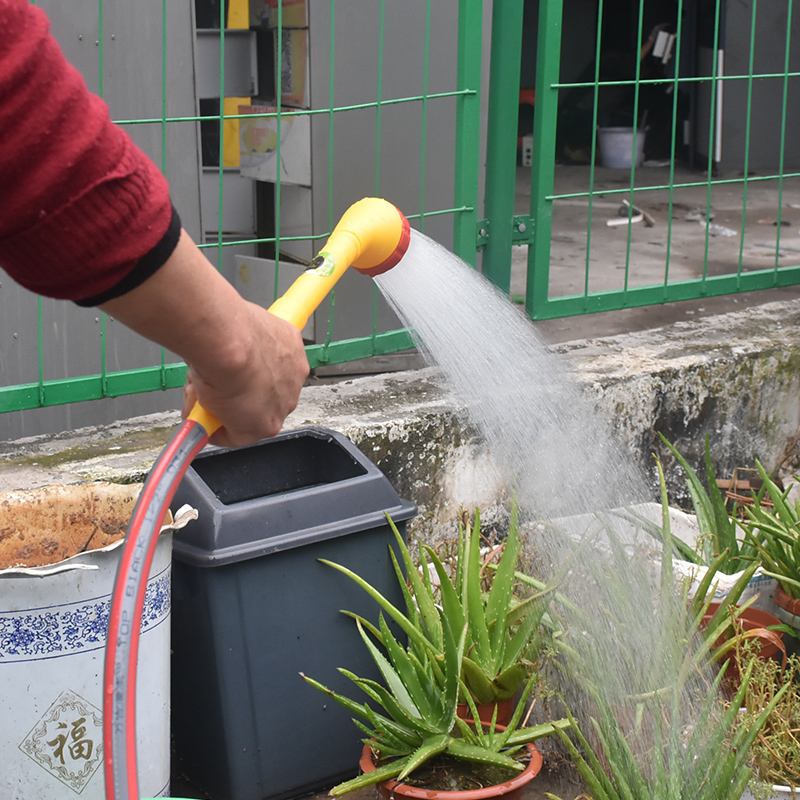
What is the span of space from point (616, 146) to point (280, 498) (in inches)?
338

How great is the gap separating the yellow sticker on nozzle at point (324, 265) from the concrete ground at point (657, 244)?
5.75ft

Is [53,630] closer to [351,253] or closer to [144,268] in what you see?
[351,253]

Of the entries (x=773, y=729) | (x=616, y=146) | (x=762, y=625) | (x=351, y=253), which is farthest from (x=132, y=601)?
(x=616, y=146)

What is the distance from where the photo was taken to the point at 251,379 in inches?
43.1

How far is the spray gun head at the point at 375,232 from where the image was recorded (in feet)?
5.47

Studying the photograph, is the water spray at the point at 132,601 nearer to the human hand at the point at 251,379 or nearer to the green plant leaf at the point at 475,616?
the human hand at the point at 251,379

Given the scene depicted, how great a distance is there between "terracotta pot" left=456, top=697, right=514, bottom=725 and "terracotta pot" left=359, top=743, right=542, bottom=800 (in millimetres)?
193

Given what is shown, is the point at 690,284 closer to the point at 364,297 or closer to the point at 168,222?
the point at 364,297

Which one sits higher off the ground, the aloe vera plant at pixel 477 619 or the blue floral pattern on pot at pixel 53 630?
the blue floral pattern on pot at pixel 53 630

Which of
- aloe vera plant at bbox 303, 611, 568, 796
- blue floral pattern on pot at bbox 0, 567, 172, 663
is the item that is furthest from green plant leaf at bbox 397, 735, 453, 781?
blue floral pattern on pot at bbox 0, 567, 172, 663

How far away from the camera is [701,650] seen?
211 cm

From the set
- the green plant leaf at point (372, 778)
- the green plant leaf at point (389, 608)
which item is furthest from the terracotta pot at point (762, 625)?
the green plant leaf at point (372, 778)

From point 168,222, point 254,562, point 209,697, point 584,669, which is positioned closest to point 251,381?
point 168,222

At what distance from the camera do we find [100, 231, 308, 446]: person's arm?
95 centimetres
